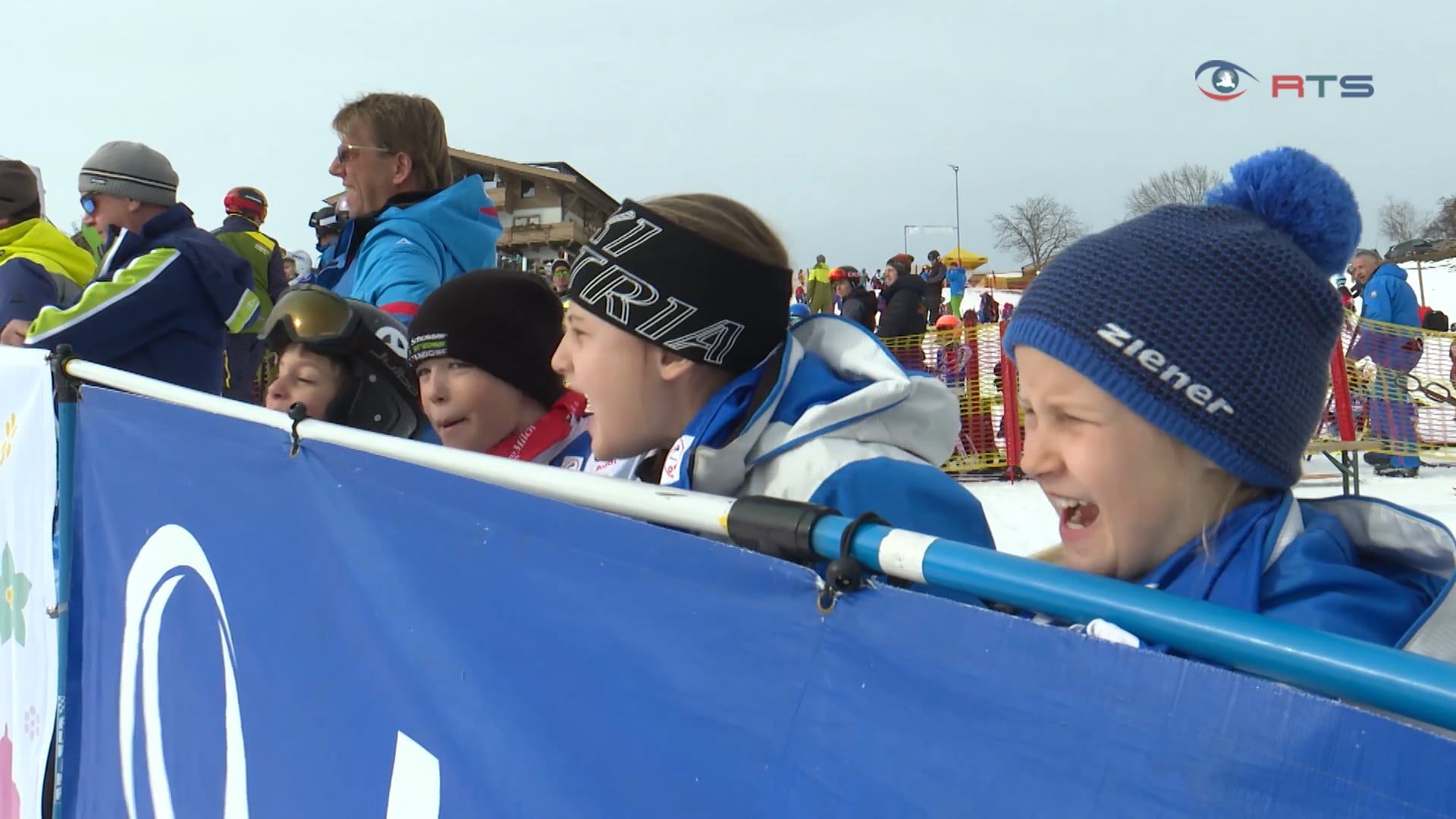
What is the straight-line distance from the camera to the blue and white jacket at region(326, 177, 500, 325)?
333 cm

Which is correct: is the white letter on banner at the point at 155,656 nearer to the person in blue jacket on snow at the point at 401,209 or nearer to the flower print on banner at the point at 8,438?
the flower print on banner at the point at 8,438

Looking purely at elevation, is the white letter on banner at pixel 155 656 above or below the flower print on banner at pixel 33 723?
above

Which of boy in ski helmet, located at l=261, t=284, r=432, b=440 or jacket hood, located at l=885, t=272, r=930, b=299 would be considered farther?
jacket hood, located at l=885, t=272, r=930, b=299

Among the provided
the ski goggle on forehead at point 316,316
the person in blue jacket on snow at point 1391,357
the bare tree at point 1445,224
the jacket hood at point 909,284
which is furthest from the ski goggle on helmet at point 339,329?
the bare tree at point 1445,224

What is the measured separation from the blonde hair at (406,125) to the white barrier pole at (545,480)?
181cm

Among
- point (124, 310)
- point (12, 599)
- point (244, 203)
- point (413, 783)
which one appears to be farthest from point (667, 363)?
point (244, 203)

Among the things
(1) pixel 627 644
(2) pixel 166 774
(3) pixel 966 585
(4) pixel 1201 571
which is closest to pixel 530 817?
(1) pixel 627 644

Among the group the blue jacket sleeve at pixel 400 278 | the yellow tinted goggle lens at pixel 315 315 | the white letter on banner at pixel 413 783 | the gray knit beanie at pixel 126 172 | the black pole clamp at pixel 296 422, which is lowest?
the white letter on banner at pixel 413 783

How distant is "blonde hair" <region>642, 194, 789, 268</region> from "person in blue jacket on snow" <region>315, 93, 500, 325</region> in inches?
61.5

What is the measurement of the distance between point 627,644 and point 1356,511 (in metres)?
0.88

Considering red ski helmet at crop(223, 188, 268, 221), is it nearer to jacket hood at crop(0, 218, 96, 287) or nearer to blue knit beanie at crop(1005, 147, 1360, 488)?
jacket hood at crop(0, 218, 96, 287)

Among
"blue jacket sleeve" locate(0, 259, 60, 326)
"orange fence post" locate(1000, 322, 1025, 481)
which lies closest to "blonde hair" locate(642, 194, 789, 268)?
"blue jacket sleeve" locate(0, 259, 60, 326)

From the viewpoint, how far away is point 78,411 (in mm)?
2766

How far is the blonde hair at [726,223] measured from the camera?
1938 millimetres
